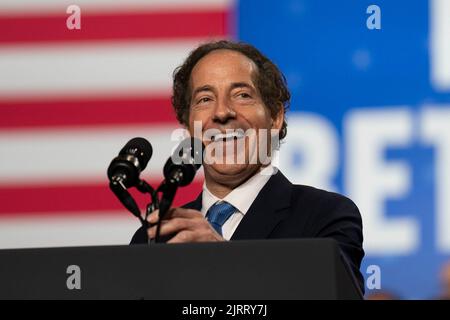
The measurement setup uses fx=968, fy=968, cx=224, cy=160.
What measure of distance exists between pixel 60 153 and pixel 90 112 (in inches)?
8.0

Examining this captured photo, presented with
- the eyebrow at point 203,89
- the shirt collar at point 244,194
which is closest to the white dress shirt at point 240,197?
the shirt collar at point 244,194

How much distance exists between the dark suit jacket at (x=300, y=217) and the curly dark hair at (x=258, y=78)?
0.28 meters

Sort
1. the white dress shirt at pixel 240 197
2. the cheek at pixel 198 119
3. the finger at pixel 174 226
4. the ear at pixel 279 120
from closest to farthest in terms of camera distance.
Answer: the finger at pixel 174 226, the white dress shirt at pixel 240 197, the cheek at pixel 198 119, the ear at pixel 279 120

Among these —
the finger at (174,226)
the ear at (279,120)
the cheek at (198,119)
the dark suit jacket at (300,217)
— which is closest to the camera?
the finger at (174,226)

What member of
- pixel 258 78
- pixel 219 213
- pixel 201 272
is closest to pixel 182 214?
pixel 201 272

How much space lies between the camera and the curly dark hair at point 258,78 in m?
2.29

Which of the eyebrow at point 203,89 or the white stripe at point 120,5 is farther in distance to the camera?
the white stripe at point 120,5

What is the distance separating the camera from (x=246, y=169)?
7.14ft

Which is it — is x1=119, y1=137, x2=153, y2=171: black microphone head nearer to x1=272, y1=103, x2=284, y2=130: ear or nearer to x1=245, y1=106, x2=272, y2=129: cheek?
x1=245, y1=106, x2=272, y2=129: cheek

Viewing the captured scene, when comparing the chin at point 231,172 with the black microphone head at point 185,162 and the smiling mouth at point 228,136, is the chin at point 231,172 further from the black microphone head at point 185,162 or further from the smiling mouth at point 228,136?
the black microphone head at point 185,162

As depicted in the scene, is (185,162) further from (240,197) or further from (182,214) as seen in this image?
(240,197)

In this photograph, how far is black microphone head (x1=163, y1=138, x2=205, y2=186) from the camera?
5.47ft

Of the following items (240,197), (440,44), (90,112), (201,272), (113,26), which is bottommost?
(201,272)

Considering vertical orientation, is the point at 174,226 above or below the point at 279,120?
below
